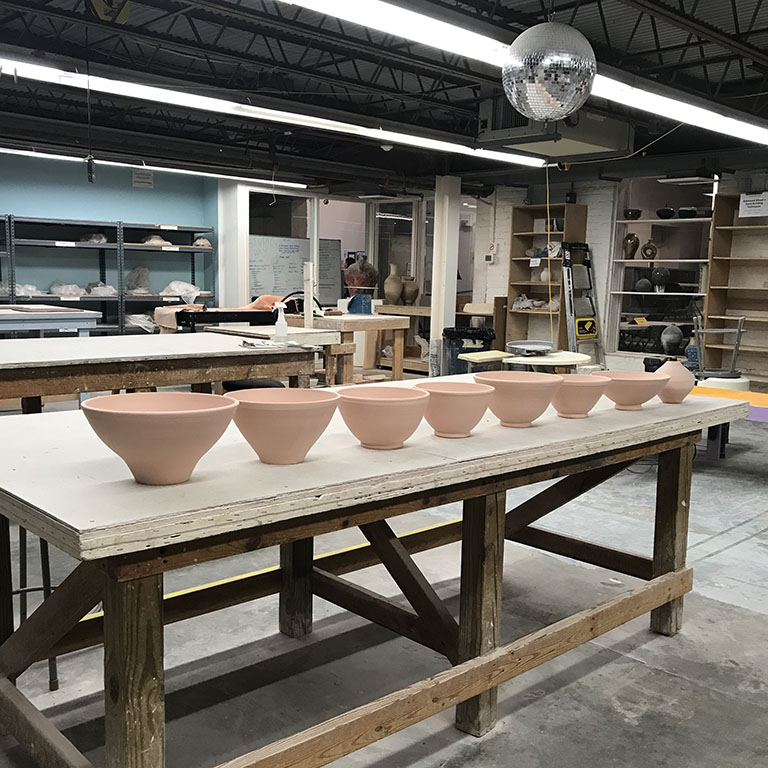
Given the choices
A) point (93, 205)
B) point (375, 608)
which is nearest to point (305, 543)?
point (375, 608)

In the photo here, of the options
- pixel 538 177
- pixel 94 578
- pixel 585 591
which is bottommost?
pixel 585 591

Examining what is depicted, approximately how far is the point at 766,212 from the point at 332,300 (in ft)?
20.7

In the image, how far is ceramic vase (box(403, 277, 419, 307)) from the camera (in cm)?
1125

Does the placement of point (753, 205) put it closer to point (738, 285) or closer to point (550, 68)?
point (738, 285)

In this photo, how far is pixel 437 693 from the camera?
6.26 feet

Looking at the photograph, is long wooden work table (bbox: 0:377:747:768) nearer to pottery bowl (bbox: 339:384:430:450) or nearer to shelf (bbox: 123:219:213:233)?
pottery bowl (bbox: 339:384:430:450)

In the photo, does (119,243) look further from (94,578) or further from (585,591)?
(94,578)

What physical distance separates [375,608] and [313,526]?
0.90 metres

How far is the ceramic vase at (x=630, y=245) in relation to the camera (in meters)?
9.88

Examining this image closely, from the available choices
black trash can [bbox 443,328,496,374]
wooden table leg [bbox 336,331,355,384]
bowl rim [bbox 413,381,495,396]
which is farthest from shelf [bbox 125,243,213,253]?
bowl rim [bbox 413,381,495,396]

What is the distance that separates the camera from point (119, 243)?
32.4 feet

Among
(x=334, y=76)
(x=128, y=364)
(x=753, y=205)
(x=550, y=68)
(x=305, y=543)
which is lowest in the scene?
(x=305, y=543)

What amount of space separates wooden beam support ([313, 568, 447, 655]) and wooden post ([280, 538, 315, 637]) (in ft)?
0.14

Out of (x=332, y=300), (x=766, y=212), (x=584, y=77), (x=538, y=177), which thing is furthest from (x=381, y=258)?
(x=584, y=77)
